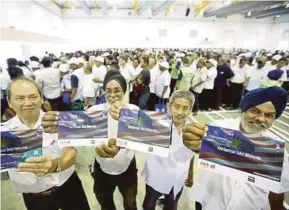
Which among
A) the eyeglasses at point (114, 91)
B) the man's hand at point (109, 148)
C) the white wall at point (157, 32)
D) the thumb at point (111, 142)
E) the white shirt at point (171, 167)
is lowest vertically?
the white shirt at point (171, 167)

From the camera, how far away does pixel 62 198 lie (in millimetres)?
1426

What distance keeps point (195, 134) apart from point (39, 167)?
0.76 meters

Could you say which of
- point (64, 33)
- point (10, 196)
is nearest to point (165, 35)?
point (64, 33)

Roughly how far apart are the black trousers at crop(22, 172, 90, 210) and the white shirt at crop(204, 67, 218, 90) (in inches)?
173

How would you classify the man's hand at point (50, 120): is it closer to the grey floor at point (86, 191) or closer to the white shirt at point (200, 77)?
the grey floor at point (86, 191)

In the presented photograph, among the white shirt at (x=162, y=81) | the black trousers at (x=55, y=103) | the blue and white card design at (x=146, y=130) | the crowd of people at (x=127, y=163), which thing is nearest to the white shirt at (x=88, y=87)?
the black trousers at (x=55, y=103)

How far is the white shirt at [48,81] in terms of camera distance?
12.3 feet

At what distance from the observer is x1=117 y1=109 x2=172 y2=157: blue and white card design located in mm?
995

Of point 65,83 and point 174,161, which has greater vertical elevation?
point 65,83

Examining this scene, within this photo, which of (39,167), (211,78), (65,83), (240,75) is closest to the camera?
(39,167)

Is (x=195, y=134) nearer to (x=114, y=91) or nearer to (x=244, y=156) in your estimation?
(x=244, y=156)

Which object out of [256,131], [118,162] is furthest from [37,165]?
[256,131]

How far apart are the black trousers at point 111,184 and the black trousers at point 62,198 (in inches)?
7.4

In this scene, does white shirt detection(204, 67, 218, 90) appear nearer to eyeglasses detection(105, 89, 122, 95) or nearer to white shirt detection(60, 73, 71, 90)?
white shirt detection(60, 73, 71, 90)
